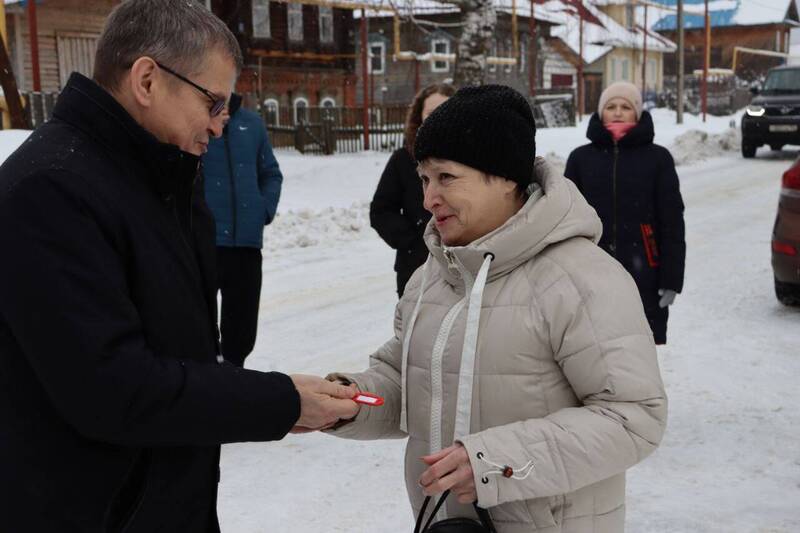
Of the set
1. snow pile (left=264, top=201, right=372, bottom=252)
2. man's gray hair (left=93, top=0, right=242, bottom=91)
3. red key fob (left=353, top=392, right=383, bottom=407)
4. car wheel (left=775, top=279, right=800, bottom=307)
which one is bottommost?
car wheel (left=775, top=279, right=800, bottom=307)

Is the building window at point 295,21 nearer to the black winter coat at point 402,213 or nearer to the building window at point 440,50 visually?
the building window at point 440,50

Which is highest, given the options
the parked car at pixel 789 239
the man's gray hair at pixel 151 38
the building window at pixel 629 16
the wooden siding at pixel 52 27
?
the building window at pixel 629 16

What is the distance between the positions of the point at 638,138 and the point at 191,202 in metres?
3.49

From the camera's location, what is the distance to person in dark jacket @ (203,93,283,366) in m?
5.11

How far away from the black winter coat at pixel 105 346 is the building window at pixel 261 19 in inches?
1277

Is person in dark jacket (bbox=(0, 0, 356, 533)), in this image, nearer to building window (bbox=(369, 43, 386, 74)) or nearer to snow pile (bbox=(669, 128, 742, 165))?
snow pile (bbox=(669, 128, 742, 165))

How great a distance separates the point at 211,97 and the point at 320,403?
76 cm

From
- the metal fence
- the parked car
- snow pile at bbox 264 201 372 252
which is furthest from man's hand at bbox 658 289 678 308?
the metal fence

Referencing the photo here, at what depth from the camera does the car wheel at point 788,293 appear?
299 inches

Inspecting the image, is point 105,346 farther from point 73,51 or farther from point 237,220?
point 73,51

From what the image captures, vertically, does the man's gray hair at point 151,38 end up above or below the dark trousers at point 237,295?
above

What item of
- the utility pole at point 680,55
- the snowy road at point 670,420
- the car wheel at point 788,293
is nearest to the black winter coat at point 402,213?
the snowy road at point 670,420

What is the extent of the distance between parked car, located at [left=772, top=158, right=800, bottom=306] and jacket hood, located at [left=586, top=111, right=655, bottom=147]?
2845 millimetres

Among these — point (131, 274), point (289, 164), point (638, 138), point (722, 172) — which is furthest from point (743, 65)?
point (131, 274)
